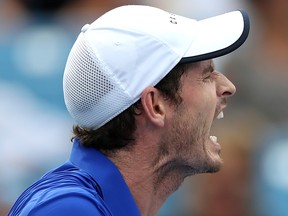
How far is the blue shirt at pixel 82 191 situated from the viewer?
193cm

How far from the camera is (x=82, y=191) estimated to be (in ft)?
6.48

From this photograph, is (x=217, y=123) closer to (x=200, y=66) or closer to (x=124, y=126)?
(x=200, y=66)

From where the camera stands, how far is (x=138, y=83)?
7.26ft

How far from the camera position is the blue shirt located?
193cm

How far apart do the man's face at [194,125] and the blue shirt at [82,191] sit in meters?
0.21

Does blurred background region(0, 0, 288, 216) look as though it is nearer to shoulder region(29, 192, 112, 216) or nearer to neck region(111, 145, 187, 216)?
neck region(111, 145, 187, 216)

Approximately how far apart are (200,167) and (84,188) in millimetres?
438

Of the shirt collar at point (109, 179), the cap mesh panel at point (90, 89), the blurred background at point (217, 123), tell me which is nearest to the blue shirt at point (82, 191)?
the shirt collar at point (109, 179)

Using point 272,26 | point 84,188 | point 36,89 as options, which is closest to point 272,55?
point 272,26

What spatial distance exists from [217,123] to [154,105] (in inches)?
79.2

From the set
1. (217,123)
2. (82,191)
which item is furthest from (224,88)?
(217,123)

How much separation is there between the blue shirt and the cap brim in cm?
38

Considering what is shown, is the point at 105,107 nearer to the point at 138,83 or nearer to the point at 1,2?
the point at 138,83

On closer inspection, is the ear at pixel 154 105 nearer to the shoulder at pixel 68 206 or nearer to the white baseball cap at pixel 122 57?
the white baseball cap at pixel 122 57
